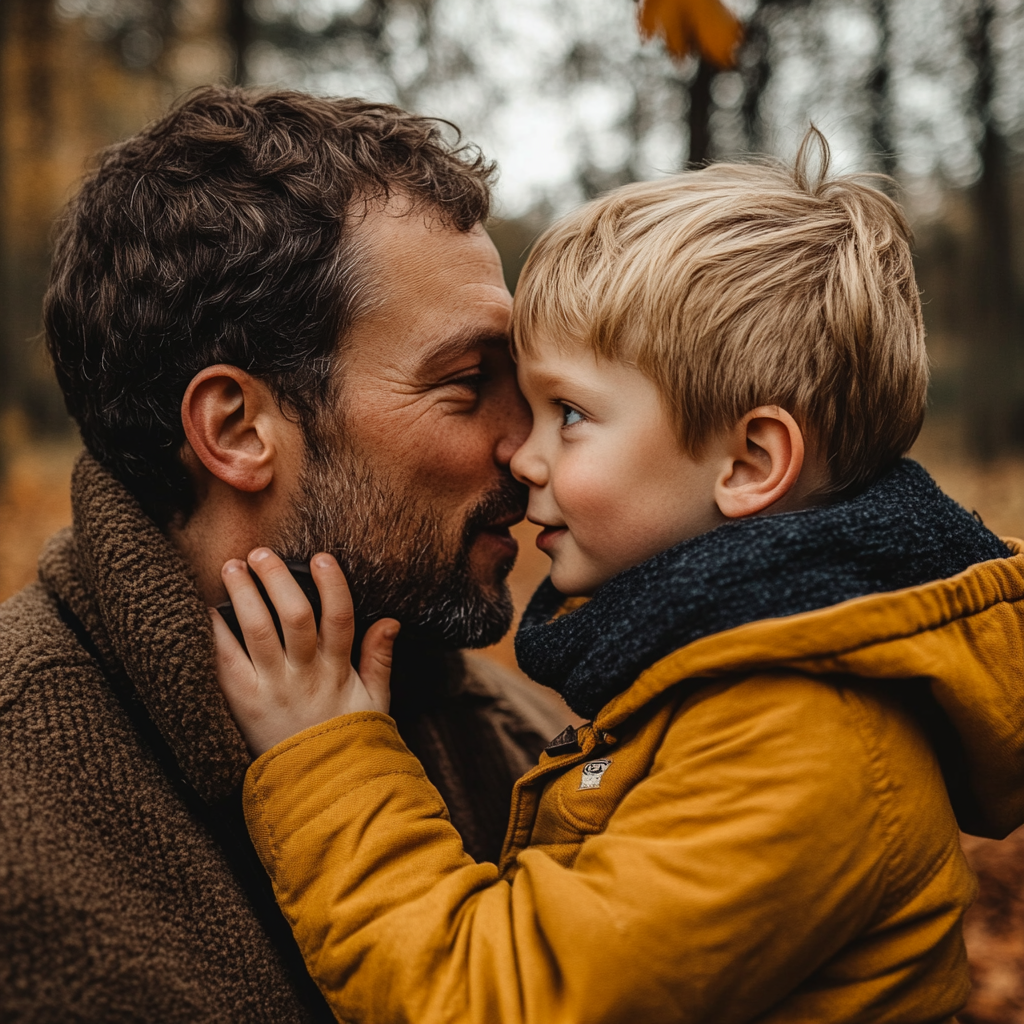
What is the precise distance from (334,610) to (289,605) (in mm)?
104

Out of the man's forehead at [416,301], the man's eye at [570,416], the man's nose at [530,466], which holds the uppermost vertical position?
the man's forehead at [416,301]

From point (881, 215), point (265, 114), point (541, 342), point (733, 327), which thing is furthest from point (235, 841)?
point (881, 215)

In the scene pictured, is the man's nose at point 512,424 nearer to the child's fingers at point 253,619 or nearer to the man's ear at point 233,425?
the man's ear at point 233,425

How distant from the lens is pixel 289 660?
5.68ft

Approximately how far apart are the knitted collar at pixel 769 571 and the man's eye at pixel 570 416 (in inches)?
14.3

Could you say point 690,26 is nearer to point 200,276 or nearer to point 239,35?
point 200,276

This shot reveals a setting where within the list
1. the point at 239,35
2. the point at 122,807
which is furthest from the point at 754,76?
the point at 239,35

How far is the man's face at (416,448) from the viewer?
2.01m

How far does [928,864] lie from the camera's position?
4.61ft

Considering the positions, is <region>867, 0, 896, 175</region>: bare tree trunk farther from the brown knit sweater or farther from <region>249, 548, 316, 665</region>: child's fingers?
the brown knit sweater

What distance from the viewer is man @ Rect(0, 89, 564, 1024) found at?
1.65m

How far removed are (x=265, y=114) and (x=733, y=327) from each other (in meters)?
1.32

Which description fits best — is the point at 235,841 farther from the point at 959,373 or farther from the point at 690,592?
the point at 959,373

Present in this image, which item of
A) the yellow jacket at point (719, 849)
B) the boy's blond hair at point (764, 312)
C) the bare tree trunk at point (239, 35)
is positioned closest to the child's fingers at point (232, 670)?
the yellow jacket at point (719, 849)
